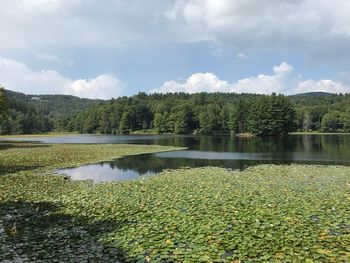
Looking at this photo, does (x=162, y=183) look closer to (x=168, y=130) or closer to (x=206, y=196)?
(x=206, y=196)

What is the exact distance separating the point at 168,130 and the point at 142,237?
15832 cm

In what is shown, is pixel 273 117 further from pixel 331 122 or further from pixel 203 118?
pixel 331 122

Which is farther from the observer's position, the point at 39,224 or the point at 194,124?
the point at 194,124

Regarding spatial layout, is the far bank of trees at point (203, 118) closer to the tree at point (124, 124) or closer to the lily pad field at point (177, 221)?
the tree at point (124, 124)

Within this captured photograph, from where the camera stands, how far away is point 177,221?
13.9 meters

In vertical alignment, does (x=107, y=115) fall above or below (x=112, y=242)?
above

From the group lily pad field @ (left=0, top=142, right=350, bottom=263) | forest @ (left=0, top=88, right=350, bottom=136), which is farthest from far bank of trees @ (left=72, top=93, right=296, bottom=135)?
lily pad field @ (left=0, top=142, right=350, bottom=263)

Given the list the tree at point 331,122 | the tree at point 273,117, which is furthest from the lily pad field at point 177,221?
the tree at point 331,122

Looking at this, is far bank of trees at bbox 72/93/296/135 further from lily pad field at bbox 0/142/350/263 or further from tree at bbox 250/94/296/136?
lily pad field at bbox 0/142/350/263

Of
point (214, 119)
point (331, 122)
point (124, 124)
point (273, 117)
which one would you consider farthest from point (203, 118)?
point (331, 122)

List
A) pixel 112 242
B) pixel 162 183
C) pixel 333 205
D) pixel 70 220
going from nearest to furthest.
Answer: pixel 112 242 → pixel 70 220 → pixel 333 205 → pixel 162 183

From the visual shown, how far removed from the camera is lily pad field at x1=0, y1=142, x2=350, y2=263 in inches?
421

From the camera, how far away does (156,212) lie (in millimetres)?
15469

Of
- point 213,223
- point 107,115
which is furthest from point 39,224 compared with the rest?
point 107,115
